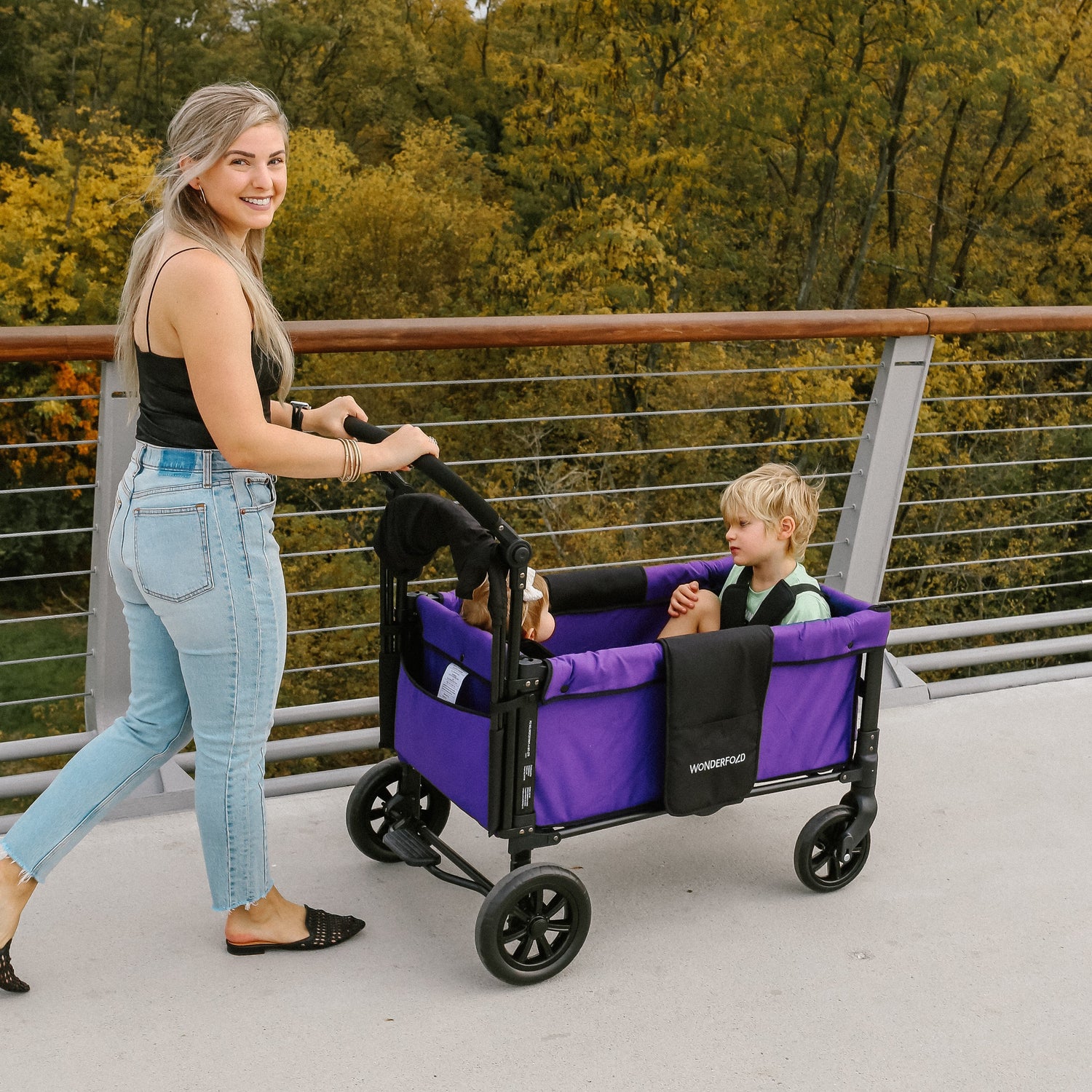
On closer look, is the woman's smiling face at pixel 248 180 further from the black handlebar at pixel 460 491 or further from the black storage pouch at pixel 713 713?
the black storage pouch at pixel 713 713

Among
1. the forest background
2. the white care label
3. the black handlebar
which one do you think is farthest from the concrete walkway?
the forest background

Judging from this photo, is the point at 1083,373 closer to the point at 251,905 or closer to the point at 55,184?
the point at 55,184

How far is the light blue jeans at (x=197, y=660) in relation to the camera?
1917 millimetres

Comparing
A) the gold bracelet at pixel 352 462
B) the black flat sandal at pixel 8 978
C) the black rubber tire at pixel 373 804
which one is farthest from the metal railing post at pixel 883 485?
the black flat sandal at pixel 8 978

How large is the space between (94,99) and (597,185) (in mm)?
8197

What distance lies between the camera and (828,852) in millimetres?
2496

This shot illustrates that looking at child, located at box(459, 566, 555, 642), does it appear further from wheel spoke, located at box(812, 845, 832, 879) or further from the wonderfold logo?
wheel spoke, located at box(812, 845, 832, 879)

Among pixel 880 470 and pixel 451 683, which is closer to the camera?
pixel 451 683

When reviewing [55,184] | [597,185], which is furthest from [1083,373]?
[55,184]

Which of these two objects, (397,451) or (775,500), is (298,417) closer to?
(397,451)

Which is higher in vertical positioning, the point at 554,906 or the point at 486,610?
the point at 486,610

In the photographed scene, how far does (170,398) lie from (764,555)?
3.99 feet

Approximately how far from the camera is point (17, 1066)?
1904 mm

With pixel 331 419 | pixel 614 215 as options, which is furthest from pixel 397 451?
pixel 614 215
